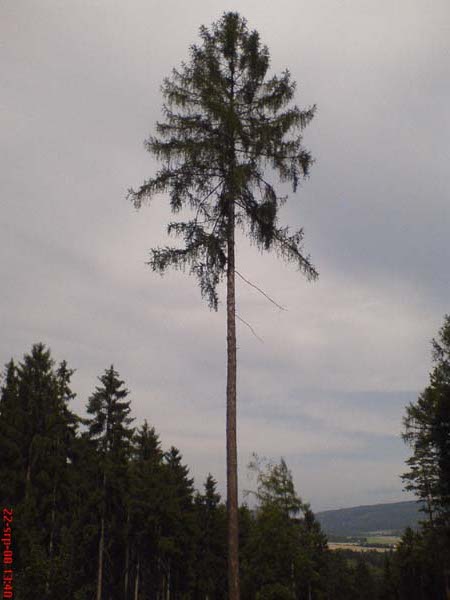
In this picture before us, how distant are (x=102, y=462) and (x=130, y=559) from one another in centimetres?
1979

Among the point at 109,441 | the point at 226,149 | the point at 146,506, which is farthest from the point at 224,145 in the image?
the point at 146,506

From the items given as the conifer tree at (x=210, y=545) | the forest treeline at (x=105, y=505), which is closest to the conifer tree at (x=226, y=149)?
the forest treeline at (x=105, y=505)

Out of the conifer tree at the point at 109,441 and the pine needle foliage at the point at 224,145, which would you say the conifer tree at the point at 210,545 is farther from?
the pine needle foliage at the point at 224,145

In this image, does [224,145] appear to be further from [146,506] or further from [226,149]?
[146,506]

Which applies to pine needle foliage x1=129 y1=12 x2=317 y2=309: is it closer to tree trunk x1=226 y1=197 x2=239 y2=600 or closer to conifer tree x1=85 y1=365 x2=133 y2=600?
tree trunk x1=226 y1=197 x2=239 y2=600

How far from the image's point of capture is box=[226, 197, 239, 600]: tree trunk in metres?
9.96

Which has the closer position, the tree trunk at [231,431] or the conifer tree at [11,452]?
the tree trunk at [231,431]

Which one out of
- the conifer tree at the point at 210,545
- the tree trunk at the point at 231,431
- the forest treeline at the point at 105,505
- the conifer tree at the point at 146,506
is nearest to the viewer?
the tree trunk at the point at 231,431

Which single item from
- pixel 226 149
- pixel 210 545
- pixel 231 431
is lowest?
pixel 210 545

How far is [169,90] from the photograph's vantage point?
493 inches

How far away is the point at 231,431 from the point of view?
428 inches

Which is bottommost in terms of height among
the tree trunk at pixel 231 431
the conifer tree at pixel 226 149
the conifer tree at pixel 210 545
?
the conifer tree at pixel 210 545

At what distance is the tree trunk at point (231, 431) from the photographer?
996 centimetres

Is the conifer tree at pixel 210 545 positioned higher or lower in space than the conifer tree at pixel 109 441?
lower
